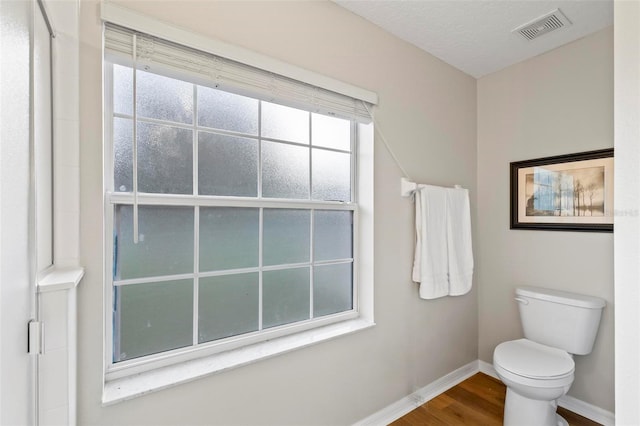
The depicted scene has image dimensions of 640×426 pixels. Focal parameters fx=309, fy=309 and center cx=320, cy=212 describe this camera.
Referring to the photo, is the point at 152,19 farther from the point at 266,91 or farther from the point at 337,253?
the point at 337,253

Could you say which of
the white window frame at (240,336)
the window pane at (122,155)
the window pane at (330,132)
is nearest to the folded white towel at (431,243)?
the white window frame at (240,336)

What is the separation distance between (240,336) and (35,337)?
0.82m

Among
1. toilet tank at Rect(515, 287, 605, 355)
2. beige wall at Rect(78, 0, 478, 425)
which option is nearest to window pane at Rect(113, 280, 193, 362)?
beige wall at Rect(78, 0, 478, 425)

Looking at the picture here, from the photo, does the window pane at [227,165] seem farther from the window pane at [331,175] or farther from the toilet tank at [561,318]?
the toilet tank at [561,318]

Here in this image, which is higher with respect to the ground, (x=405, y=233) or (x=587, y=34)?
(x=587, y=34)

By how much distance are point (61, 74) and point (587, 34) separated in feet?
9.28

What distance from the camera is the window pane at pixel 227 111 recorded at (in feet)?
4.68

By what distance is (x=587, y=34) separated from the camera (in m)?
1.98

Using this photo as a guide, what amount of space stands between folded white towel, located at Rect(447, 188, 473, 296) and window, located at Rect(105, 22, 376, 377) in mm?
738

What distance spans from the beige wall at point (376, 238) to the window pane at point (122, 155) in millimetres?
120

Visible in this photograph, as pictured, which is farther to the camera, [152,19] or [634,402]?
[152,19]

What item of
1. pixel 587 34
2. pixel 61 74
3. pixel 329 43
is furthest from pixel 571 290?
pixel 61 74

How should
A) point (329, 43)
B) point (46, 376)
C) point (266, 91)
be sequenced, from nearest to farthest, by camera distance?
point (46, 376)
point (266, 91)
point (329, 43)

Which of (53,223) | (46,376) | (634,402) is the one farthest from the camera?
(53,223)
